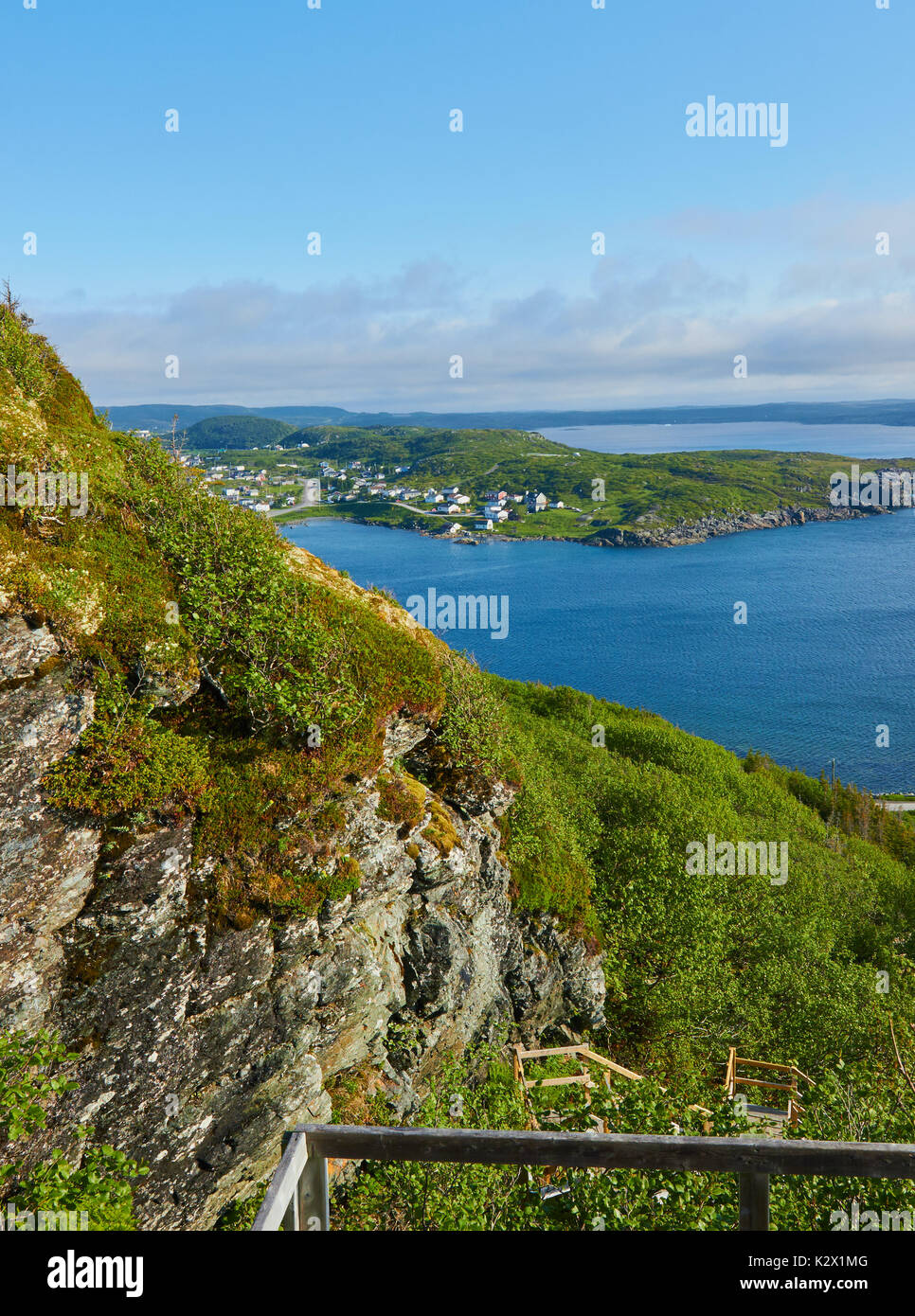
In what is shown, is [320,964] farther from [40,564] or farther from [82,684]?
[40,564]

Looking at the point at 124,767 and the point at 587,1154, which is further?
the point at 124,767

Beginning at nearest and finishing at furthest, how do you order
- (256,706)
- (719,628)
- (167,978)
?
(167,978)
(256,706)
(719,628)

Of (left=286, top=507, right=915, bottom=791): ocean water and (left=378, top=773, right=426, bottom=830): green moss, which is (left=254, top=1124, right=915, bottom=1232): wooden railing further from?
(left=286, top=507, right=915, bottom=791): ocean water

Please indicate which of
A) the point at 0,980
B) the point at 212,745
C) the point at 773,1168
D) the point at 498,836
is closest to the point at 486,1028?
the point at 498,836

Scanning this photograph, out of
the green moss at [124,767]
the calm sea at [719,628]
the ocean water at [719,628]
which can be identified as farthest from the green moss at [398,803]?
the calm sea at [719,628]

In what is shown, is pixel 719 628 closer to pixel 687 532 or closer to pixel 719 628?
pixel 719 628

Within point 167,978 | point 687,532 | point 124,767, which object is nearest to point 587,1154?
point 167,978

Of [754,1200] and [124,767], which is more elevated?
[124,767]
